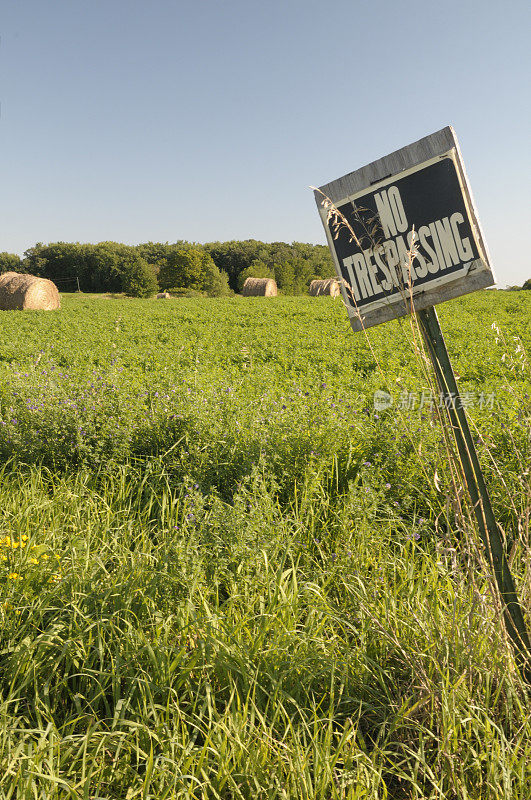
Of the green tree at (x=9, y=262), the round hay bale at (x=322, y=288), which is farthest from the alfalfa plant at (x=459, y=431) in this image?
the green tree at (x=9, y=262)

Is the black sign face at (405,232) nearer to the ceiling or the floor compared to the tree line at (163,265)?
nearer to the floor

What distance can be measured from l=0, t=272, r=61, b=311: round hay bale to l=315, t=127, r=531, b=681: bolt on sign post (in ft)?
90.1

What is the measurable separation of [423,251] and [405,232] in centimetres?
12

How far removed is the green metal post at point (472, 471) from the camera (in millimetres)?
2189

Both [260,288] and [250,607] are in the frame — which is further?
[260,288]

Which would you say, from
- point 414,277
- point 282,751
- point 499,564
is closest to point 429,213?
point 414,277

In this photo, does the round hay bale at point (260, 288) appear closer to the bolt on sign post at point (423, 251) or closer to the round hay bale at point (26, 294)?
the round hay bale at point (26, 294)

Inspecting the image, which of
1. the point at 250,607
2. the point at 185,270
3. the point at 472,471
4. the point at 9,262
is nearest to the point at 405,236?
the point at 472,471

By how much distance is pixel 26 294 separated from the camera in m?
26.9

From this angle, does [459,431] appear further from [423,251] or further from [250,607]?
[250,607]

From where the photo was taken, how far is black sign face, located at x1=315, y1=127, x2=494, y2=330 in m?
2.09

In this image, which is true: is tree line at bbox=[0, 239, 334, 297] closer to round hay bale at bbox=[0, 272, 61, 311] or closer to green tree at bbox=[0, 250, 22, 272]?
green tree at bbox=[0, 250, 22, 272]

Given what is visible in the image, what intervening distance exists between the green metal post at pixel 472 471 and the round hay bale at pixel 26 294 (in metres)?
27.8

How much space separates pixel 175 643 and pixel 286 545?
0.99 meters
